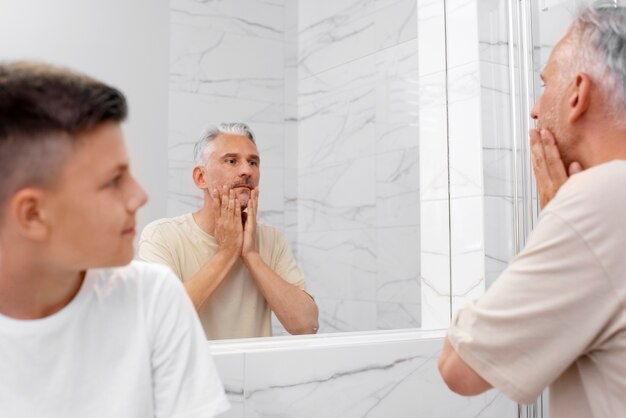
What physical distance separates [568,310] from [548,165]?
338mm

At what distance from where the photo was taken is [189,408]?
79 cm

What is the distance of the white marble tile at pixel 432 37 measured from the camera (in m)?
1.62

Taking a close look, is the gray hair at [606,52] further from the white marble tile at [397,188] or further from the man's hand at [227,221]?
the white marble tile at [397,188]

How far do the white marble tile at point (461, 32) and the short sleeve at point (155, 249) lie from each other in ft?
2.73

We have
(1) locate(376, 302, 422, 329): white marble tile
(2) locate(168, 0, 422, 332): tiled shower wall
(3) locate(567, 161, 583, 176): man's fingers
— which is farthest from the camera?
(2) locate(168, 0, 422, 332): tiled shower wall

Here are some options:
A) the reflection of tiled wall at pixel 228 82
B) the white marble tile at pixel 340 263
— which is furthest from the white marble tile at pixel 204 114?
the white marble tile at pixel 340 263

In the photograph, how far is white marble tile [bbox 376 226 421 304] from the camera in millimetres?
2078

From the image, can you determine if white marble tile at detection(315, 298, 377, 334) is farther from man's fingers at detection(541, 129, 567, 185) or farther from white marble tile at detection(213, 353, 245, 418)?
man's fingers at detection(541, 129, 567, 185)

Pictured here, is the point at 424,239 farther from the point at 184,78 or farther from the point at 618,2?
the point at 184,78

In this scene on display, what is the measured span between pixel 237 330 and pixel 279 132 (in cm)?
106

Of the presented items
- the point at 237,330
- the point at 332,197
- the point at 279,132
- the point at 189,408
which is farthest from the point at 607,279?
the point at 279,132

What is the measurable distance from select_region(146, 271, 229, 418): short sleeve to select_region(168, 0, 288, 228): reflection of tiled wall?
55.5 inches

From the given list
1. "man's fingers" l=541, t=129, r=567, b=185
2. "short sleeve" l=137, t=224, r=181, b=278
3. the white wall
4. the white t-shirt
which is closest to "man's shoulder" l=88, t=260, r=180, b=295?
the white t-shirt

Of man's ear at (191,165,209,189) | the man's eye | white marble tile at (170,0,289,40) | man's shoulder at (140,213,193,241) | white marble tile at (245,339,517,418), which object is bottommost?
white marble tile at (245,339,517,418)
